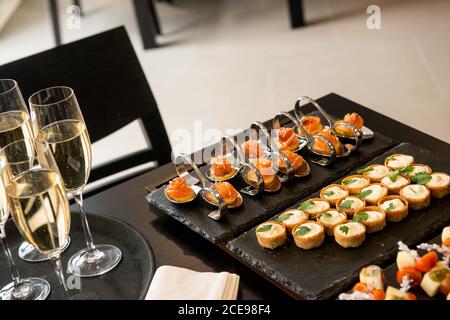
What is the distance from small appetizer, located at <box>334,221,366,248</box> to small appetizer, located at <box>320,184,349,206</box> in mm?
107

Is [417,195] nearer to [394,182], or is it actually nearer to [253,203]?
[394,182]

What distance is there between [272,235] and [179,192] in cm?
25

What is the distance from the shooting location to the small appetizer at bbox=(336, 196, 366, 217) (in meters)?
1.23

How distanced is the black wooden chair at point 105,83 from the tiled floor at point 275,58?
Answer: 1.34 m

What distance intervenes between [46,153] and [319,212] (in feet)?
1.62

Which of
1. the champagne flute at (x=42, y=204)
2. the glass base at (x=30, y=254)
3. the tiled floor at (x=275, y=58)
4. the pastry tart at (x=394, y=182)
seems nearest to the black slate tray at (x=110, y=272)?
the glass base at (x=30, y=254)

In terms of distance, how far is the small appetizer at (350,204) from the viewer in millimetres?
1230

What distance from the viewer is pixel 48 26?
4.91m

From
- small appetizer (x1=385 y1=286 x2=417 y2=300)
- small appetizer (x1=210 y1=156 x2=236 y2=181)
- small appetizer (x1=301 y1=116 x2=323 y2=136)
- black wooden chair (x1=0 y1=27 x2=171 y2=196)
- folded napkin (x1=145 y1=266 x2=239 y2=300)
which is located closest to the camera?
small appetizer (x1=385 y1=286 x2=417 y2=300)

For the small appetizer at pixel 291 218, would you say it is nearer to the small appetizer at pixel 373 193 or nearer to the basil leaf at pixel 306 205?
the basil leaf at pixel 306 205

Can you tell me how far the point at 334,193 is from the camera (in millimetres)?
1297

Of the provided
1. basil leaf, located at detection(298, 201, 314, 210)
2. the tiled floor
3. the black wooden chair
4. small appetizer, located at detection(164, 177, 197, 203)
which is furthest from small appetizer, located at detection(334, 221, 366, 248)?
the tiled floor

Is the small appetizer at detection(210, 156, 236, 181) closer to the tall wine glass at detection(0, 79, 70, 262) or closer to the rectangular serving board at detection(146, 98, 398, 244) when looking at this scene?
the rectangular serving board at detection(146, 98, 398, 244)
